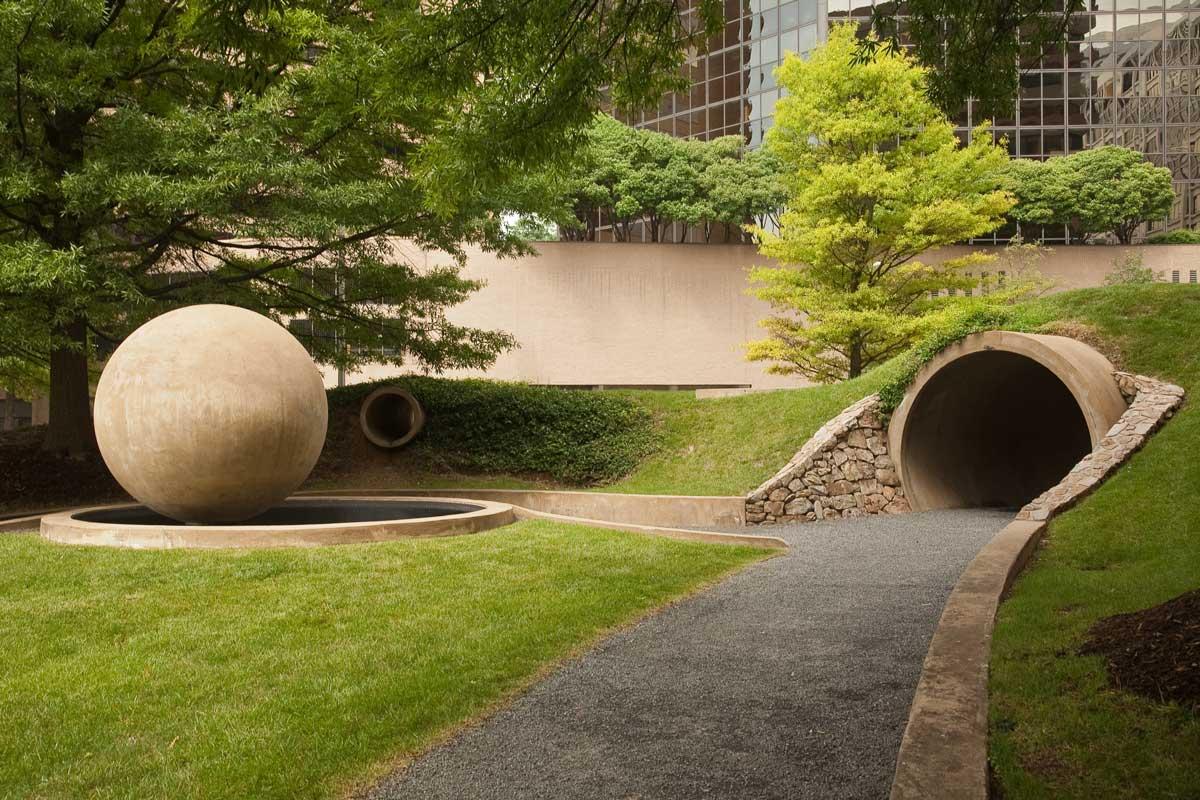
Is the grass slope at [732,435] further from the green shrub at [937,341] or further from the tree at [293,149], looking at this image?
the tree at [293,149]

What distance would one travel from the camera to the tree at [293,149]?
702 centimetres

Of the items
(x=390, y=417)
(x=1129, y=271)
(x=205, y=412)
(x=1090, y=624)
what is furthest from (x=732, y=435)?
(x=1129, y=271)

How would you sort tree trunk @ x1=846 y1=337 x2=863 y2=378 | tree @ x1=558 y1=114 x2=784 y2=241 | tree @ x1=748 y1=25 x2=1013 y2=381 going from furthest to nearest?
tree @ x1=558 y1=114 x2=784 y2=241
tree trunk @ x1=846 y1=337 x2=863 y2=378
tree @ x1=748 y1=25 x2=1013 y2=381

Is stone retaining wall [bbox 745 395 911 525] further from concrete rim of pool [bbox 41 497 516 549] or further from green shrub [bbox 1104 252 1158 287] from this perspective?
green shrub [bbox 1104 252 1158 287]

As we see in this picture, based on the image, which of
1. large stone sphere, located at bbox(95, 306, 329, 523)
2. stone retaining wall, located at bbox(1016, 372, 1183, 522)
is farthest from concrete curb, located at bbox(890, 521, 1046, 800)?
large stone sphere, located at bbox(95, 306, 329, 523)

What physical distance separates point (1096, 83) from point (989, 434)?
36792 mm

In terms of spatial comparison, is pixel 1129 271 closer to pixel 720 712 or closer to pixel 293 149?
pixel 293 149

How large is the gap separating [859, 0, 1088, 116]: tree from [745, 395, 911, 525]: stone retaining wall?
10.9m

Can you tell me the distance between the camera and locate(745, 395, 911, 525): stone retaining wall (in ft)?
57.0

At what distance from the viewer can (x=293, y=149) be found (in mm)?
15953

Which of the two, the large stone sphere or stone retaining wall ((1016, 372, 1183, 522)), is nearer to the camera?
the large stone sphere

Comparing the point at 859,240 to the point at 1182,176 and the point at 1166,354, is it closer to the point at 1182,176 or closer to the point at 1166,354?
the point at 1166,354

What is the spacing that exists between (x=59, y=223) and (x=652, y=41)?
43.3 feet

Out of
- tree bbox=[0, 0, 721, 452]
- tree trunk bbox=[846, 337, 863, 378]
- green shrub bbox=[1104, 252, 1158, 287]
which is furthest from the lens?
green shrub bbox=[1104, 252, 1158, 287]
